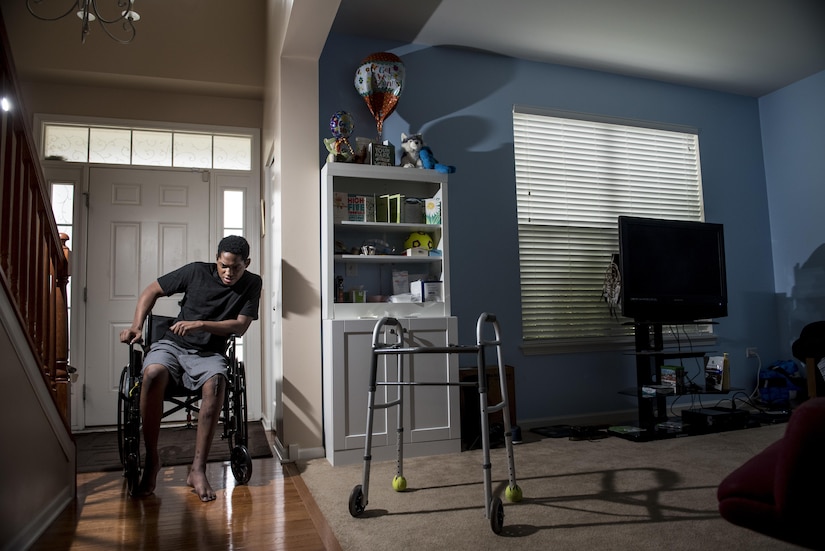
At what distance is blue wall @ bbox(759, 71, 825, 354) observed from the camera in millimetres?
5113

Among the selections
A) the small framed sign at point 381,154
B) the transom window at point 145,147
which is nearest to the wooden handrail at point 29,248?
the small framed sign at point 381,154

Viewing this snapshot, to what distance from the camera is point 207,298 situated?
319cm

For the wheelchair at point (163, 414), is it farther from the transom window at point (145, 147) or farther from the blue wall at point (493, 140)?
the transom window at point (145, 147)

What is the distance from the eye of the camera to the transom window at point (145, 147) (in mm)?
4617

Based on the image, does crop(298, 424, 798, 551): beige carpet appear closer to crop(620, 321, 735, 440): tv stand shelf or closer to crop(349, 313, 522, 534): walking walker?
crop(349, 313, 522, 534): walking walker

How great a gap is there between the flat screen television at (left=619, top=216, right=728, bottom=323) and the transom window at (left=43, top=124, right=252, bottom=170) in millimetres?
3102

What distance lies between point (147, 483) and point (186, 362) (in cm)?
60

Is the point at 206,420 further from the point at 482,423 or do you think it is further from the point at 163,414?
the point at 482,423

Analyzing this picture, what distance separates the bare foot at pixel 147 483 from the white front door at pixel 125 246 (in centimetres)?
187

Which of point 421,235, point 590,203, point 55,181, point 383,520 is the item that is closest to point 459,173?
point 421,235

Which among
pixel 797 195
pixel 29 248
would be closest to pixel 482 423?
pixel 29 248

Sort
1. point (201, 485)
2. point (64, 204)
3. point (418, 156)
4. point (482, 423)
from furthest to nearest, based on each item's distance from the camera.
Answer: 1. point (64, 204)
2. point (418, 156)
3. point (201, 485)
4. point (482, 423)

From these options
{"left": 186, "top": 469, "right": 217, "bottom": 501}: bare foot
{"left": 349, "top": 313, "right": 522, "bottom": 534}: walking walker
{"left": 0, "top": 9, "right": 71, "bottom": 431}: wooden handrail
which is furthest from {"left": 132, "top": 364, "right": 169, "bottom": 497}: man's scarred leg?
{"left": 349, "top": 313, "right": 522, "bottom": 534}: walking walker

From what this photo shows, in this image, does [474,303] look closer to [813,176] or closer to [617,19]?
[617,19]
